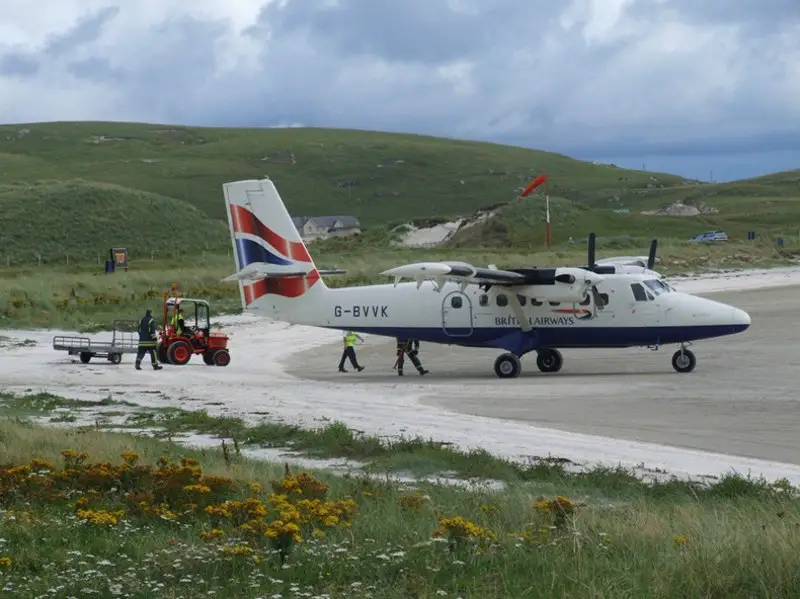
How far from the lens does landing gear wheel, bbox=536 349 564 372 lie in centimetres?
3203

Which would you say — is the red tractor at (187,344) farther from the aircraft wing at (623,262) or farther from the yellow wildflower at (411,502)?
the yellow wildflower at (411,502)

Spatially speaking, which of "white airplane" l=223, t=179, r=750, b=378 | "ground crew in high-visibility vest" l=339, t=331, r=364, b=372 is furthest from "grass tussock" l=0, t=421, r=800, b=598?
"ground crew in high-visibility vest" l=339, t=331, r=364, b=372

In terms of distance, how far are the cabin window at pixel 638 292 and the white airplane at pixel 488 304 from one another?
0.09ft

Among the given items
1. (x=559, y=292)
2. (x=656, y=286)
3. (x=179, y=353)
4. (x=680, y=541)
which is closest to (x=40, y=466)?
(x=680, y=541)

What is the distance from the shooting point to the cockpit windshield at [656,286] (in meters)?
30.2

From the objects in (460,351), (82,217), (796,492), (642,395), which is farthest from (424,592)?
(82,217)

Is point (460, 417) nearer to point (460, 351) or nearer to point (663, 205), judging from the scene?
point (460, 351)

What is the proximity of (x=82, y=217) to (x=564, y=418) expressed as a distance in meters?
89.4

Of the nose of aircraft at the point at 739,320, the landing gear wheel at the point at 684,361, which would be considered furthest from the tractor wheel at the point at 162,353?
the nose of aircraft at the point at 739,320

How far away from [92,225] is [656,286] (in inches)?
3195

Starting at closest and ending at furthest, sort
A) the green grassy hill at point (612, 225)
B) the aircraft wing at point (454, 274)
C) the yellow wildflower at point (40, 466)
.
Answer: the yellow wildflower at point (40, 466)
the aircraft wing at point (454, 274)
the green grassy hill at point (612, 225)

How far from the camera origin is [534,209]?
113 metres

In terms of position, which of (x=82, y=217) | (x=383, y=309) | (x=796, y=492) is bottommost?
(x=796, y=492)

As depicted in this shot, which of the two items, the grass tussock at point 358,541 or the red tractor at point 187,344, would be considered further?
the red tractor at point 187,344
